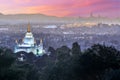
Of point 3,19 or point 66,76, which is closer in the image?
point 66,76

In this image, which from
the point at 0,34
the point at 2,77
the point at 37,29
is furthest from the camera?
the point at 37,29

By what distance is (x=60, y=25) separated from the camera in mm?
135500

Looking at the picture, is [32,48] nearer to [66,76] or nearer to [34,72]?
[34,72]

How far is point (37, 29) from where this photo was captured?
128 meters

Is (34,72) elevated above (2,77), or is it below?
below

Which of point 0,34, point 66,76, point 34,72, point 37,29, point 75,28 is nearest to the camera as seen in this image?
point 66,76

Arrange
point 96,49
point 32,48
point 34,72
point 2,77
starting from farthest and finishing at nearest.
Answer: point 32,48 → point 34,72 → point 96,49 → point 2,77

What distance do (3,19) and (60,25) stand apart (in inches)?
1318

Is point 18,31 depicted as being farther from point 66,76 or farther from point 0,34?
point 66,76

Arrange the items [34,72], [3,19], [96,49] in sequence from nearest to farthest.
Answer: [96,49] < [34,72] < [3,19]

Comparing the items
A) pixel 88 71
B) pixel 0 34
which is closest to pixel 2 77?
pixel 88 71

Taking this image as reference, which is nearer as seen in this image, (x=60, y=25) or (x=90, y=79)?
(x=90, y=79)

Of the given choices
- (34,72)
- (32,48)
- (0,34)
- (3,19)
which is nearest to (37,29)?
(0,34)

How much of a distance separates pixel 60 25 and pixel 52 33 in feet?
16.3
